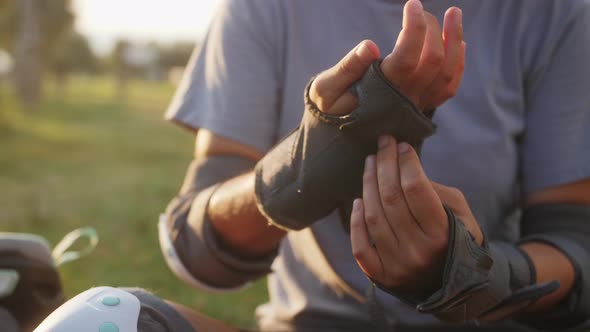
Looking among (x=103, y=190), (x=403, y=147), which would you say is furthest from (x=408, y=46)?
(x=103, y=190)

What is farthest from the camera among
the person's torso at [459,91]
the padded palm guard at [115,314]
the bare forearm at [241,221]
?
the person's torso at [459,91]

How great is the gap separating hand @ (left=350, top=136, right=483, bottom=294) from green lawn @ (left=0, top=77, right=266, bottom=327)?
1.31 feet

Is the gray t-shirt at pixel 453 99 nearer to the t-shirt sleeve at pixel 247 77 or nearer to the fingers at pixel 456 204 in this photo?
the t-shirt sleeve at pixel 247 77

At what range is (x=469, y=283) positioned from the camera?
3.62ft

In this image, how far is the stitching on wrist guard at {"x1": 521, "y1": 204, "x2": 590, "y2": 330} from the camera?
56.2 inches

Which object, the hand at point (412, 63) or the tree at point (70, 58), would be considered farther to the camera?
the tree at point (70, 58)

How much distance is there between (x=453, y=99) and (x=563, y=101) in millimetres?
217

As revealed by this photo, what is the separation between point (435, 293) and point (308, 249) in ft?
1.71

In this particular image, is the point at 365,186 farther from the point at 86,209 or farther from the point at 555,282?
the point at 86,209

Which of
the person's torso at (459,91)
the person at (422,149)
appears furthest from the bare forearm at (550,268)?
the person's torso at (459,91)

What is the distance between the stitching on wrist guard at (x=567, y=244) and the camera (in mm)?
1427

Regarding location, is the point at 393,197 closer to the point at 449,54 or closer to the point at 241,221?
the point at 449,54

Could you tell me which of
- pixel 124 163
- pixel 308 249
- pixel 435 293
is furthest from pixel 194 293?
pixel 124 163

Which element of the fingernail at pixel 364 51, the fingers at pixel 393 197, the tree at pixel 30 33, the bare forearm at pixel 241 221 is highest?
the fingernail at pixel 364 51
